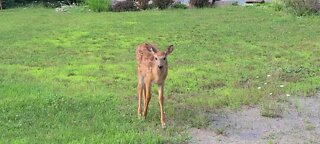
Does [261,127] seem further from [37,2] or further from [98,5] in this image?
[37,2]

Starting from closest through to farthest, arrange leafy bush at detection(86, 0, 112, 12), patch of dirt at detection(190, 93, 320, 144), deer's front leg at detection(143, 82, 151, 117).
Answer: patch of dirt at detection(190, 93, 320, 144), deer's front leg at detection(143, 82, 151, 117), leafy bush at detection(86, 0, 112, 12)

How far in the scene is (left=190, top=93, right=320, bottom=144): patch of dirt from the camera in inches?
272

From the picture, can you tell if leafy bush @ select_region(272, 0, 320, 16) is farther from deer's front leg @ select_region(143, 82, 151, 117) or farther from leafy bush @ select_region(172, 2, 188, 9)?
deer's front leg @ select_region(143, 82, 151, 117)

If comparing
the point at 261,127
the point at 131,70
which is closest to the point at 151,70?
the point at 261,127

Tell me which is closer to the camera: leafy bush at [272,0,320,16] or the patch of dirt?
the patch of dirt

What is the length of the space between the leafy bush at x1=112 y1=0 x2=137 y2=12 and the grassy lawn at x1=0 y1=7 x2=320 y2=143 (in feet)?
9.98

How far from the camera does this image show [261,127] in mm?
7434

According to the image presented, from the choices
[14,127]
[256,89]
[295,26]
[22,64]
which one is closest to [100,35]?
[22,64]

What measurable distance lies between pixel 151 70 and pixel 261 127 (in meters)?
1.59

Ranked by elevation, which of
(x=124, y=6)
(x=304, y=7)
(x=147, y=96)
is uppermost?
(x=304, y=7)

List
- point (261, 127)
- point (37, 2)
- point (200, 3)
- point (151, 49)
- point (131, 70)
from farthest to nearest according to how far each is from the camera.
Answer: point (37, 2)
point (200, 3)
point (131, 70)
point (261, 127)
point (151, 49)

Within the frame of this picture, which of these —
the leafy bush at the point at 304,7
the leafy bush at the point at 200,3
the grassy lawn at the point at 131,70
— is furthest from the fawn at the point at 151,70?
the leafy bush at the point at 200,3

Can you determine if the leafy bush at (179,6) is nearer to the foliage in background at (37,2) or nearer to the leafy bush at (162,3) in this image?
the leafy bush at (162,3)

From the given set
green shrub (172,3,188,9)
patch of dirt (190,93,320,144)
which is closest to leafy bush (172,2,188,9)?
green shrub (172,3,188,9)
